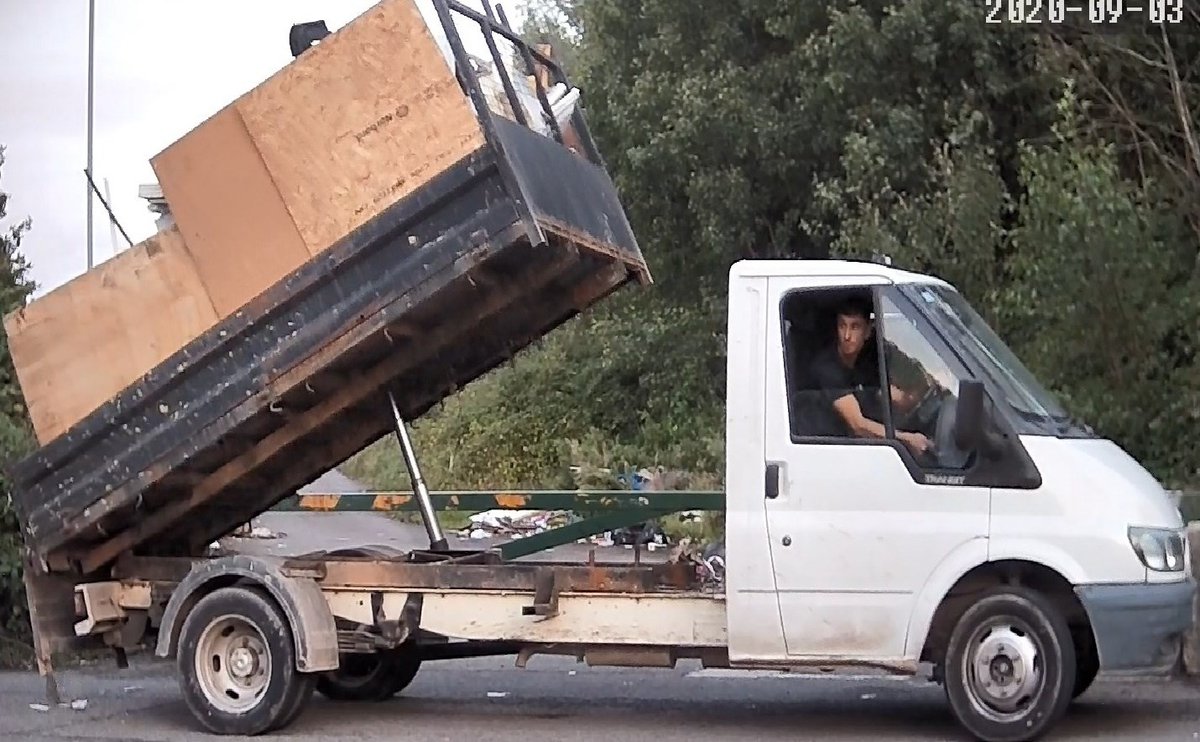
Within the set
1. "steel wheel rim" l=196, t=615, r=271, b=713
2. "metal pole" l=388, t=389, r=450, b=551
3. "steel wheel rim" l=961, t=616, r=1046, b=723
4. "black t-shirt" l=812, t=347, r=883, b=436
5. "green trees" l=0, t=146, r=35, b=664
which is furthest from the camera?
"green trees" l=0, t=146, r=35, b=664

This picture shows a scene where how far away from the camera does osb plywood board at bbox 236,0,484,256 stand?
7.24m

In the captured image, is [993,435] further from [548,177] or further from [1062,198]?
[1062,198]

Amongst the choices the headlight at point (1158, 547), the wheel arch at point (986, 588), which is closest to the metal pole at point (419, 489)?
the wheel arch at point (986, 588)

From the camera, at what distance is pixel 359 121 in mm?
7312

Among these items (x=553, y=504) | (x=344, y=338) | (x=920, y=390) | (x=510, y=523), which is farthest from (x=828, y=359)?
(x=510, y=523)

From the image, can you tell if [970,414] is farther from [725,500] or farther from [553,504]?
[553,504]

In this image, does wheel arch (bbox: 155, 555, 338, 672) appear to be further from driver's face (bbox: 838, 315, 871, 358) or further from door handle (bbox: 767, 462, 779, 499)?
driver's face (bbox: 838, 315, 871, 358)

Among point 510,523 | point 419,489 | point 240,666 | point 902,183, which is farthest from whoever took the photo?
point 510,523

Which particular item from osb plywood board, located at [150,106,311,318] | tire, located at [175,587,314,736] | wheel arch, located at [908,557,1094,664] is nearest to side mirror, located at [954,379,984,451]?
wheel arch, located at [908,557,1094,664]

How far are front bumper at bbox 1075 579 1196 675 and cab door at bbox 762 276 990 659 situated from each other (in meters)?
0.58

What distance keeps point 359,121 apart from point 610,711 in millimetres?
3569

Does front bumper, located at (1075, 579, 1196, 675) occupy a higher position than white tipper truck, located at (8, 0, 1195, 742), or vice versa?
white tipper truck, located at (8, 0, 1195, 742)

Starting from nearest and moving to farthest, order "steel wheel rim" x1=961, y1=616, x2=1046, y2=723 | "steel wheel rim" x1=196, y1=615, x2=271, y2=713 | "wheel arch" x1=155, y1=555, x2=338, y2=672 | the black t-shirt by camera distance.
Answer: "steel wheel rim" x1=961, y1=616, x2=1046, y2=723 → the black t-shirt → "wheel arch" x1=155, y1=555, x2=338, y2=672 → "steel wheel rim" x1=196, y1=615, x2=271, y2=713

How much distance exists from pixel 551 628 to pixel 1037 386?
105 inches
